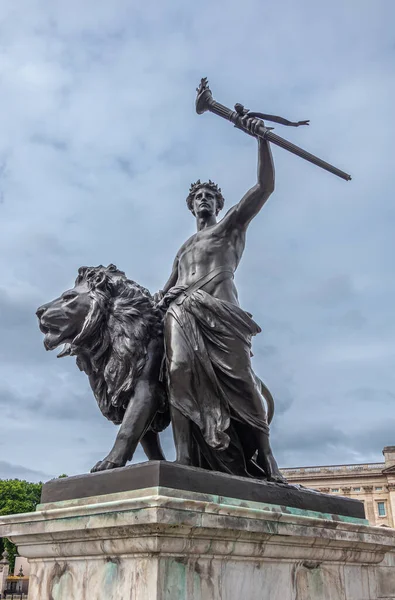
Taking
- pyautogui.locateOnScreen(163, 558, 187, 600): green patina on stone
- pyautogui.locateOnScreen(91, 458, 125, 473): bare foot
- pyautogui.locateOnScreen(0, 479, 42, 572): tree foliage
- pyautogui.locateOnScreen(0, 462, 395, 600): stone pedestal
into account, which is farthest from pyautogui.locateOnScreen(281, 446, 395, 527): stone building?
pyautogui.locateOnScreen(163, 558, 187, 600): green patina on stone

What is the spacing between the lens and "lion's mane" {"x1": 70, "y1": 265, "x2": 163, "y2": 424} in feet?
16.5

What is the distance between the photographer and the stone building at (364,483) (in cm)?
6109

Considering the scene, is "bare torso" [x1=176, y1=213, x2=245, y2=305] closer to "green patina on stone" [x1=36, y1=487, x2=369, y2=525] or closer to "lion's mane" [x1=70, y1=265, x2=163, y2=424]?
"lion's mane" [x1=70, y1=265, x2=163, y2=424]

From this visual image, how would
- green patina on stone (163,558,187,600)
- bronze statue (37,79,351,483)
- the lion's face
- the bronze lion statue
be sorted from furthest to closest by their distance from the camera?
the lion's face < the bronze lion statue < bronze statue (37,79,351,483) < green patina on stone (163,558,187,600)

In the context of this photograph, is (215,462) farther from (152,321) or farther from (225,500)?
Answer: (152,321)

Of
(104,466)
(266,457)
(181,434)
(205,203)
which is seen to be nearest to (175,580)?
(104,466)

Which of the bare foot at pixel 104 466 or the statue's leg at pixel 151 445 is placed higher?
the statue's leg at pixel 151 445

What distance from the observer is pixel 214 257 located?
569 centimetres

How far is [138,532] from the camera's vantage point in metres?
3.52

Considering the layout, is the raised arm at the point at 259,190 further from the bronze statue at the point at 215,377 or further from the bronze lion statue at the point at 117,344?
the bronze lion statue at the point at 117,344

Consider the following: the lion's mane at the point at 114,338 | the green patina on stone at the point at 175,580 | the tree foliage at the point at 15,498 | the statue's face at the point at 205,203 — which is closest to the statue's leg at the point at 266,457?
the lion's mane at the point at 114,338

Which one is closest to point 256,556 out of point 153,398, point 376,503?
point 153,398

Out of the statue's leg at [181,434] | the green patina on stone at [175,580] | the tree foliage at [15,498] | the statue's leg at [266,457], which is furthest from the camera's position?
the tree foliage at [15,498]

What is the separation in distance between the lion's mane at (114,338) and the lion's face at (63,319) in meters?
0.09
